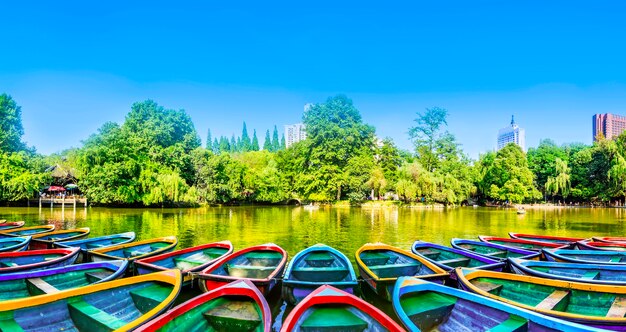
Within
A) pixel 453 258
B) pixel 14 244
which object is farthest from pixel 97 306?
pixel 14 244

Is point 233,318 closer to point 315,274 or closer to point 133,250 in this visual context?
point 315,274

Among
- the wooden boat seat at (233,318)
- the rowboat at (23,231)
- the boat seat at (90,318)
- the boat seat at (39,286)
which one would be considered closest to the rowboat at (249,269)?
the wooden boat seat at (233,318)

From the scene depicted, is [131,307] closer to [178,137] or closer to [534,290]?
[534,290]

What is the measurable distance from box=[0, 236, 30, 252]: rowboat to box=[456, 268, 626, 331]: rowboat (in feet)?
39.3

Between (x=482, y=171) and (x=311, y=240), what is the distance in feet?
166

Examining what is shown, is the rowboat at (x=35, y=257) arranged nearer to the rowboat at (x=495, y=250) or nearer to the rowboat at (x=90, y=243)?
the rowboat at (x=90, y=243)

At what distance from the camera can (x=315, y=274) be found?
777cm

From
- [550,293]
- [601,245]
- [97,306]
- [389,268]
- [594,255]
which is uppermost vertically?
[97,306]

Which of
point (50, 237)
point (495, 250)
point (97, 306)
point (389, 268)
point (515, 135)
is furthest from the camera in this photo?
point (515, 135)

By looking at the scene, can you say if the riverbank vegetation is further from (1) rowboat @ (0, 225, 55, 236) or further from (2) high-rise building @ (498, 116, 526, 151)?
(2) high-rise building @ (498, 116, 526, 151)

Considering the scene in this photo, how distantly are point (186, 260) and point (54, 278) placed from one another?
2.83 metres

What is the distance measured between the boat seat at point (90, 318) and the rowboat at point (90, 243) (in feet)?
15.2

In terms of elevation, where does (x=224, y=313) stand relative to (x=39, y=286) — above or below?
below

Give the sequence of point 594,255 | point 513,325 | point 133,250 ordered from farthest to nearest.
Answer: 1. point 133,250
2. point 594,255
3. point 513,325
